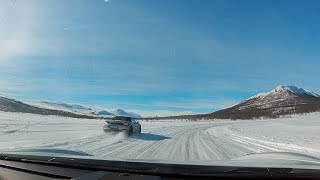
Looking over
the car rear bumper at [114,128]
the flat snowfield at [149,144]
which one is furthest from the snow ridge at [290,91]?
the car rear bumper at [114,128]

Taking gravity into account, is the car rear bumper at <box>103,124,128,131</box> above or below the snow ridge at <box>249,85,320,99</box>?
below

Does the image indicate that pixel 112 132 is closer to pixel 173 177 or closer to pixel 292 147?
pixel 292 147

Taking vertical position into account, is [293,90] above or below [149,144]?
above

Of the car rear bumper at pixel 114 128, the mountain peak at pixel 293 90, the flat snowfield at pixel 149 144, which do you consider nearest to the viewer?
the mountain peak at pixel 293 90

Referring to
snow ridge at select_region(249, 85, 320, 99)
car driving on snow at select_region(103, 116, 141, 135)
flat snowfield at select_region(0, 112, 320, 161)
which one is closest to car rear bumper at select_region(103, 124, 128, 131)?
car driving on snow at select_region(103, 116, 141, 135)

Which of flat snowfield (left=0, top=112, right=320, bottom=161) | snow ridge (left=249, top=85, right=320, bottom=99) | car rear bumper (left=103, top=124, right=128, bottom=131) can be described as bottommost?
flat snowfield (left=0, top=112, right=320, bottom=161)

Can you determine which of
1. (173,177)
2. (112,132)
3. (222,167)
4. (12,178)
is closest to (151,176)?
(173,177)

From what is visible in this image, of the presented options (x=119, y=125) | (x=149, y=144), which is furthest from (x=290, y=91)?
(x=119, y=125)

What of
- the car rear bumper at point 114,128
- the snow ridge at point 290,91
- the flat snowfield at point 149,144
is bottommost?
the flat snowfield at point 149,144

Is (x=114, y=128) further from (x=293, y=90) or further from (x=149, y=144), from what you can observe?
(x=293, y=90)

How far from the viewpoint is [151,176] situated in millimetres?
2867

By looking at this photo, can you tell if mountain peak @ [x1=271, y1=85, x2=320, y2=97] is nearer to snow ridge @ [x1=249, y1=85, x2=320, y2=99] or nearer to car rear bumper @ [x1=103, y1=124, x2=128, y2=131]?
snow ridge @ [x1=249, y1=85, x2=320, y2=99]

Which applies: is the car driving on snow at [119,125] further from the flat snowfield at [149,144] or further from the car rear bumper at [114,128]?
the flat snowfield at [149,144]

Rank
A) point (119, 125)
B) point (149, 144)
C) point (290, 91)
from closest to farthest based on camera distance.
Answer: point (290, 91)
point (149, 144)
point (119, 125)
